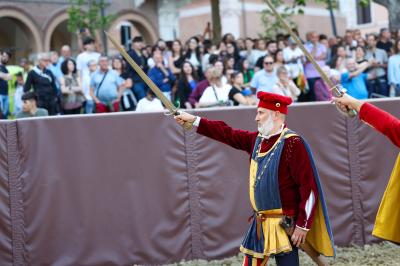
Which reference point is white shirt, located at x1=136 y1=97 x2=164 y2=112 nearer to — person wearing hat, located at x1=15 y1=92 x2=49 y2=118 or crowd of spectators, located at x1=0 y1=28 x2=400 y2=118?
crowd of spectators, located at x1=0 y1=28 x2=400 y2=118

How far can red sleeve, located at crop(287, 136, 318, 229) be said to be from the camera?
206 inches

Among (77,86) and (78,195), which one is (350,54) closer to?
(77,86)

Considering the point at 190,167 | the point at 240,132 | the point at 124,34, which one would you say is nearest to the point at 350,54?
the point at 124,34

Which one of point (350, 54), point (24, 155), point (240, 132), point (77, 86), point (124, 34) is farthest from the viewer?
point (124, 34)

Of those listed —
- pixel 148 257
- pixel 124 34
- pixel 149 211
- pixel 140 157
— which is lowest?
pixel 148 257

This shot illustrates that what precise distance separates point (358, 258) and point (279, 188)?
3.17 metres

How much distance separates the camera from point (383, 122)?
173 inches

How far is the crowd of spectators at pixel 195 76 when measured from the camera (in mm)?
10742

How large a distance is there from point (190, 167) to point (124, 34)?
9062 mm

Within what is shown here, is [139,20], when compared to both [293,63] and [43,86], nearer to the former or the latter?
[293,63]

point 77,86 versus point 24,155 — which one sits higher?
point 77,86

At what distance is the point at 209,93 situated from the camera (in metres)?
10.5

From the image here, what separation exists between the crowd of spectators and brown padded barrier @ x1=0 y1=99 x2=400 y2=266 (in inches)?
71.6

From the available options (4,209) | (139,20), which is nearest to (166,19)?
(139,20)
